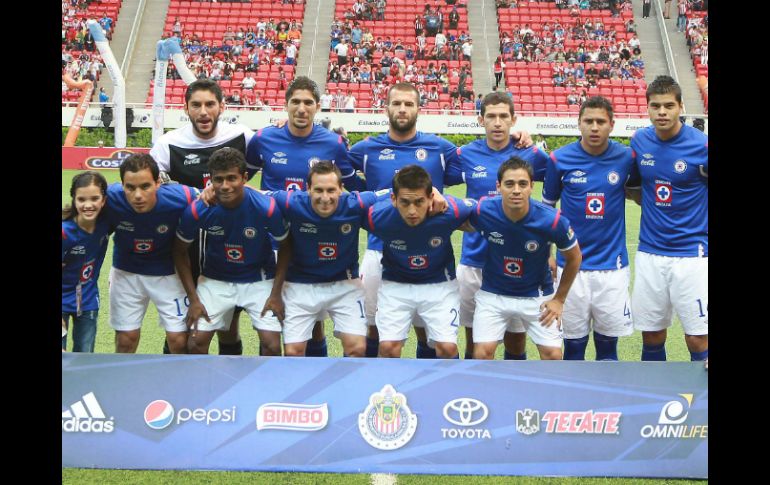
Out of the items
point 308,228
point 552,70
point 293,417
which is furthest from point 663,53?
point 293,417

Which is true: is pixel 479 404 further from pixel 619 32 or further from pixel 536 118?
pixel 619 32

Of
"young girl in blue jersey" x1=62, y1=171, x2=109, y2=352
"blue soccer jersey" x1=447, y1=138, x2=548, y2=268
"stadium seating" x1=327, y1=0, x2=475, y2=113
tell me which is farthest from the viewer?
"stadium seating" x1=327, y1=0, x2=475, y2=113

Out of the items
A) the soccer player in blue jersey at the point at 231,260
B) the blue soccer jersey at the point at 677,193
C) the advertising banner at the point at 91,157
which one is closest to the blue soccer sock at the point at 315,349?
the soccer player in blue jersey at the point at 231,260

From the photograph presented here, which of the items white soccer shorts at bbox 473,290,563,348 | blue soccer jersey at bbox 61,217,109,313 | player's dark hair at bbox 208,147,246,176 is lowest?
white soccer shorts at bbox 473,290,563,348

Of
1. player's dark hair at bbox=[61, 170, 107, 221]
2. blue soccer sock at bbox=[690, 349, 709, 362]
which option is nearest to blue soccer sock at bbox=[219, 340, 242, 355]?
player's dark hair at bbox=[61, 170, 107, 221]

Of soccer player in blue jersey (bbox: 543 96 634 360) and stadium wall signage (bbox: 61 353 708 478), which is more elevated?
soccer player in blue jersey (bbox: 543 96 634 360)

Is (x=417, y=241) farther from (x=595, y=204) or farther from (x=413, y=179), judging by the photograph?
(x=595, y=204)

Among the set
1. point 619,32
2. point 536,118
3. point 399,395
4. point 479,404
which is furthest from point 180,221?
point 619,32

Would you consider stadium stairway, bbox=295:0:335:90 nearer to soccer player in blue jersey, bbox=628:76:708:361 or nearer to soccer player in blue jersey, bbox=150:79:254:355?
soccer player in blue jersey, bbox=150:79:254:355

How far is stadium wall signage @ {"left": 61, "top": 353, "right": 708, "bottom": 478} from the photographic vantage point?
179 inches

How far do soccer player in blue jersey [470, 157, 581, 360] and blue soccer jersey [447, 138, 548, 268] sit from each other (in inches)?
15.0

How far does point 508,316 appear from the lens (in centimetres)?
566

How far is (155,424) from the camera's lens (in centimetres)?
457

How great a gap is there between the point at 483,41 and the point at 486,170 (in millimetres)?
26939
